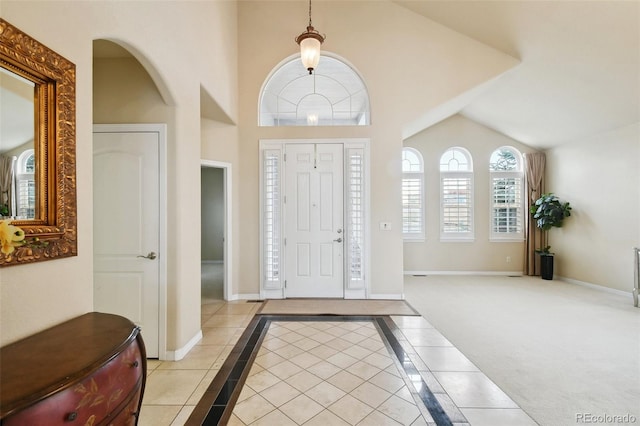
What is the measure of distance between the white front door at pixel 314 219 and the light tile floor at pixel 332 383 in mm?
1181

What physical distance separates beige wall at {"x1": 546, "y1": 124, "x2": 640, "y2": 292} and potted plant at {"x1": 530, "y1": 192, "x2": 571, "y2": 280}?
0.57ft

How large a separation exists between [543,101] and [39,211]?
255 inches

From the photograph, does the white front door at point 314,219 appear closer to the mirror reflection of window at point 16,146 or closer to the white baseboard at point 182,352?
the white baseboard at point 182,352

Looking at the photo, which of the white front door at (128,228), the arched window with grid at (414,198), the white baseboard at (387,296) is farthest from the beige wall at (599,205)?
the white front door at (128,228)

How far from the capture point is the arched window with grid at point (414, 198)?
21.1 ft

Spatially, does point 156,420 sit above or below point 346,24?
below

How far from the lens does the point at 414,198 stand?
254 inches

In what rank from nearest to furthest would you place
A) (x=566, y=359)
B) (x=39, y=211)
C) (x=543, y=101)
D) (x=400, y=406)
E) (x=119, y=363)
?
1. (x=119, y=363)
2. (x=39, y=211)
3. (x=400, y=406)
4. (x=566, y=359)
5. (x=543, y=101)

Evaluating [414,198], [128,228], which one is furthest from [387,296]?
[128,228]

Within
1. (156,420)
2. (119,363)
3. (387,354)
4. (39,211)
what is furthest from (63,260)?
(387,354)

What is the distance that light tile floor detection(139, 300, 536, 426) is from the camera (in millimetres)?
1909

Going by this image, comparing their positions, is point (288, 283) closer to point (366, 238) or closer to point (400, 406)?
point (366, 238)

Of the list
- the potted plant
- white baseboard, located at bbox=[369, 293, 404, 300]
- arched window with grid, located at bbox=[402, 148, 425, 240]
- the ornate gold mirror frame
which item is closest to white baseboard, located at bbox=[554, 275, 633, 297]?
the potted plant

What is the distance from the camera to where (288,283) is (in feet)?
14.6
